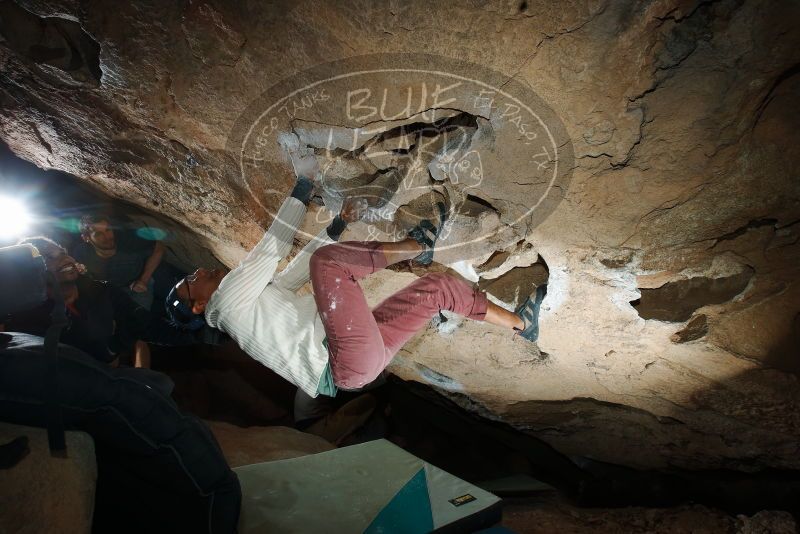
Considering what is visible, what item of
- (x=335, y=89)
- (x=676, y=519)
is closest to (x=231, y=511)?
(x=335, y=89)

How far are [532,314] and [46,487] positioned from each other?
2.09 meters

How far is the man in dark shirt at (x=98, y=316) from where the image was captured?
8.80ft

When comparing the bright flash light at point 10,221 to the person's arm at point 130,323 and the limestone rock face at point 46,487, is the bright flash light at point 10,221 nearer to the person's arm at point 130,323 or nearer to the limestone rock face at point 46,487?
the person's arm at point 130,323

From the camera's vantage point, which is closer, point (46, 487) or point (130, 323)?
point (46, 487)

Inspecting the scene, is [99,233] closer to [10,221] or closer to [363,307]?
[10,221]

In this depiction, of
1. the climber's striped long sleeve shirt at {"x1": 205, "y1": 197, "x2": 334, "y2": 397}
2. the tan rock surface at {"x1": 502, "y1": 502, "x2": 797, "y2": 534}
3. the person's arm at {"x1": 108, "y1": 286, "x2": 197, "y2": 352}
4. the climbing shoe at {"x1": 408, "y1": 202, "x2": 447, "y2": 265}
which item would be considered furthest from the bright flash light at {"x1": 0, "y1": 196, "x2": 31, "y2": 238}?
the tan rock surface at {"x1": 502, "y1": 502, "x2": 797, "y2": 534}

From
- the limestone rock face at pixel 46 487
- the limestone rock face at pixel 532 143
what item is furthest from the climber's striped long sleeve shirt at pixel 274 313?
the limestone rock face at pixel 46 487

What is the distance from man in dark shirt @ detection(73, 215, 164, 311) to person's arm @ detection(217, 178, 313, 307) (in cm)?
233

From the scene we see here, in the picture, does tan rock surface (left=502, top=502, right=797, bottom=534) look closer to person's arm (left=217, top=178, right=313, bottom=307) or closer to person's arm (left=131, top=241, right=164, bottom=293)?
person's arm (left=217, top=178, right=313, bottom=307)

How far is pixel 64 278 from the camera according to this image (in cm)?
272

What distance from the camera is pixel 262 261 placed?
1.85 metres

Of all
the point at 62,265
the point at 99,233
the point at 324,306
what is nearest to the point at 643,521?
the point at 324,306

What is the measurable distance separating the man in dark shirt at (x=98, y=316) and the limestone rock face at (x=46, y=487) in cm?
131

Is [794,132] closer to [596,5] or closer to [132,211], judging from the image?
[596,5]
